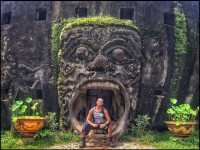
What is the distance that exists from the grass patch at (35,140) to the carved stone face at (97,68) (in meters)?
0.45

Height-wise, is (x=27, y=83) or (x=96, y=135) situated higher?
(x=27, y=83)

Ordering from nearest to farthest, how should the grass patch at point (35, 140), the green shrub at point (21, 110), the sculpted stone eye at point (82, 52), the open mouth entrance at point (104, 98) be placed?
the grass patch at point (35, 140)
the green shrub at point (21, 110)
the open mouth entrance at point (104, 98)
the sculpted stone eye at point (82, 52)

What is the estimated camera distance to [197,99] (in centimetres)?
1589

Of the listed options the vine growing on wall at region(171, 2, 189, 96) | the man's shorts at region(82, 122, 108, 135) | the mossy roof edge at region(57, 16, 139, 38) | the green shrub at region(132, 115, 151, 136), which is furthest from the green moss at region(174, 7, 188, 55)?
the man's shorts at region(82, 122, 108, 135)

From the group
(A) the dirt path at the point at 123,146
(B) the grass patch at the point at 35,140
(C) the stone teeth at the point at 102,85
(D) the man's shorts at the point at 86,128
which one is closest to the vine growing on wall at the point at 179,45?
(C) the stone teeth at the point at 102,85

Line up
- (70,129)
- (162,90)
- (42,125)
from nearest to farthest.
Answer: (42,125), (70,129), (162,90)

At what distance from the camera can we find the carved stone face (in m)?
14.0

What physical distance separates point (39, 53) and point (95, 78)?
2.86 metres

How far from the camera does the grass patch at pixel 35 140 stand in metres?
12.9

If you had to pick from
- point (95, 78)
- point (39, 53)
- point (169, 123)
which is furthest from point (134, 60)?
point (39, 53)

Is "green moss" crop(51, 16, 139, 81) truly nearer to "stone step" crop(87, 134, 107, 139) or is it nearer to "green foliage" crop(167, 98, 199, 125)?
"stone step" crop(87, 134, 107, 139)

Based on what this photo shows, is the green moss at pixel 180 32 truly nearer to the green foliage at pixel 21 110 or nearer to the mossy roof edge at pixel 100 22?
the mossy roof edge at pixel 100 22

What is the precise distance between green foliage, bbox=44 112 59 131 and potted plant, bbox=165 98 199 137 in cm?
376

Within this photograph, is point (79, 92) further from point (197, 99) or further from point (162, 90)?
point (197, 99)
